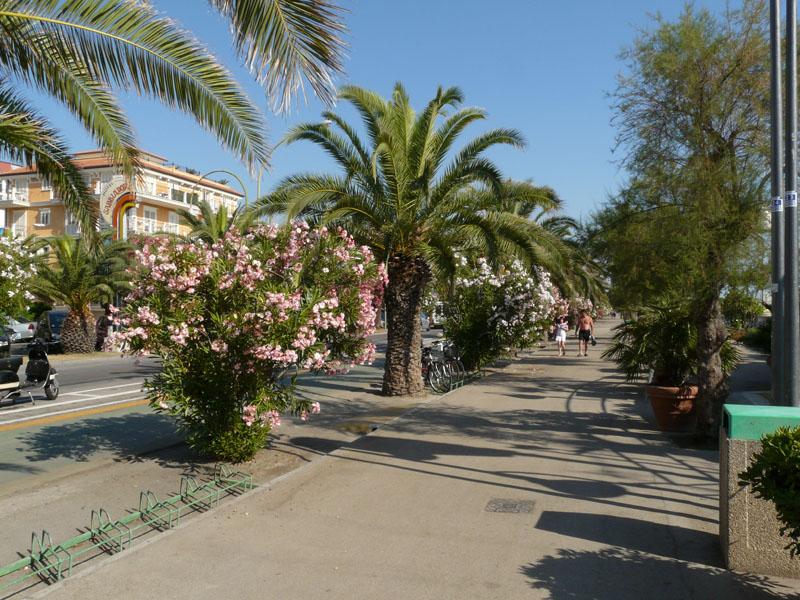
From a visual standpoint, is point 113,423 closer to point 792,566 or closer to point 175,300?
point 175,300

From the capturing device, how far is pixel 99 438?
1075cm

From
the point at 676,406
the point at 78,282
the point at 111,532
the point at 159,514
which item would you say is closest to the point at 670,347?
the point at 676,406

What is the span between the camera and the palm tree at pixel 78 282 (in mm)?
27219

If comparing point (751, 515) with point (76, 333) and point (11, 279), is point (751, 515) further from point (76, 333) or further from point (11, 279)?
point (76, 333)

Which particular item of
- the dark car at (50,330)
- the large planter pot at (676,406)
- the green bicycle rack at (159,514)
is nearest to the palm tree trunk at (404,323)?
the large planter pot at (676,406)

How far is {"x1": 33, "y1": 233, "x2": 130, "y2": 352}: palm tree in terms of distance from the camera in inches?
1072

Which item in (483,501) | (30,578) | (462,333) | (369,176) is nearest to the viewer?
(30,578)

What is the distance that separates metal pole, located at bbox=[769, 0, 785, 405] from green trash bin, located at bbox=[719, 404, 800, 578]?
47.9 inches

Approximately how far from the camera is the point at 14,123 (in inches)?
243

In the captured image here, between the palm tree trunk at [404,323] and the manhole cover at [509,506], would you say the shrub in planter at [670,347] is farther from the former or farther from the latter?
the manhole cover at [509,506]

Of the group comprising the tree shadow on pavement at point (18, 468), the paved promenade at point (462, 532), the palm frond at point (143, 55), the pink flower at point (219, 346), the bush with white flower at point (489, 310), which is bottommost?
the tree shadow on pavement at point (18, 468)

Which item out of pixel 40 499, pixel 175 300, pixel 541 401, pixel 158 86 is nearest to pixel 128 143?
pixel 158 86

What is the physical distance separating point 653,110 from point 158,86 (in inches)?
263

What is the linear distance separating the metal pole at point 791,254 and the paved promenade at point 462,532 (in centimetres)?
141
